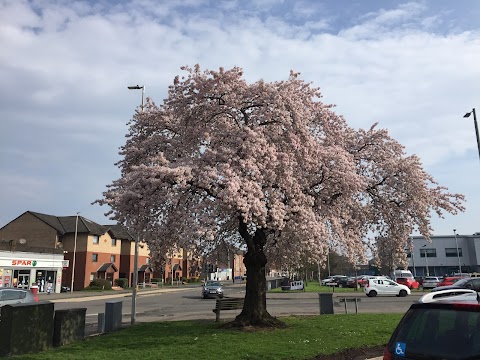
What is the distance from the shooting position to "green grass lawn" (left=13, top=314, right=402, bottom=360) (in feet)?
32.4

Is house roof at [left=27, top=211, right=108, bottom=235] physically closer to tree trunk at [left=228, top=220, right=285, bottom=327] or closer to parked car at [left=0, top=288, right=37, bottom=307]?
parked car at [left=0, top=288, right=37, bottom=307]

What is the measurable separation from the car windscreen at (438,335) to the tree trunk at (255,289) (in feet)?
31.5

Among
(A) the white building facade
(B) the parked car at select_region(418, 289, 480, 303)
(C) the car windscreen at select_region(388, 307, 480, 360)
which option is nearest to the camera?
(C) the car windscreen at select_region(388, 307, 480, 360)

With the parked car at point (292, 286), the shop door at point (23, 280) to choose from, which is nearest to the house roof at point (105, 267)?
the shop door at point (23, 280)

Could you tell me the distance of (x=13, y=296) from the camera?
16406 millimetres

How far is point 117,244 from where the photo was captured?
65312mm

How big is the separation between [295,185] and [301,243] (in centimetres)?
183

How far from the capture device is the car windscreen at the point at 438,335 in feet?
13.1

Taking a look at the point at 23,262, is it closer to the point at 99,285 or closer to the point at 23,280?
the point at 23,280

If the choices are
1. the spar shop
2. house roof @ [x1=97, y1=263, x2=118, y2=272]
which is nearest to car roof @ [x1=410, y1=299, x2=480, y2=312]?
the spar shop

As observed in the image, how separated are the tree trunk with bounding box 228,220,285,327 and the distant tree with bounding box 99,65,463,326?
3 centimetres

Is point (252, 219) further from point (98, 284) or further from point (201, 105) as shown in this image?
point (98, 284)

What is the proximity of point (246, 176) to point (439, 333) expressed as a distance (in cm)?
866

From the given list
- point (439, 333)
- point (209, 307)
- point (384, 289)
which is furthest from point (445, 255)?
point (439, 333)
